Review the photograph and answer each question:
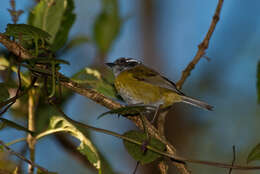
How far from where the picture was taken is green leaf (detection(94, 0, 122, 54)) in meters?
2.81

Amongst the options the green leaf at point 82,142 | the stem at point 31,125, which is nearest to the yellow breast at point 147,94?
the stem at point 31,125

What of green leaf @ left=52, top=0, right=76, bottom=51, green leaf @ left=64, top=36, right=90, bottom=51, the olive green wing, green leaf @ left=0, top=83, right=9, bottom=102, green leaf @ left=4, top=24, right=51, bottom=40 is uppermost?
green leaf @ left=4, top=24, right=51, bottom=40

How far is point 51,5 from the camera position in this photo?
2133 mm

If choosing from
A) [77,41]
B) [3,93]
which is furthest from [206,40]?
[3,93]

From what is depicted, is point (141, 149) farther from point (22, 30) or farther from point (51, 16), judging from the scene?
point (51, 16)

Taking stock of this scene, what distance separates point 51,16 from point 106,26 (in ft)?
2.47

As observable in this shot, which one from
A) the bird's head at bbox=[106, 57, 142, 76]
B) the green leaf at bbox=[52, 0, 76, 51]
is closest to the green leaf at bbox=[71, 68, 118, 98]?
the green leaf at bbox=[52, 0, 76, 51]

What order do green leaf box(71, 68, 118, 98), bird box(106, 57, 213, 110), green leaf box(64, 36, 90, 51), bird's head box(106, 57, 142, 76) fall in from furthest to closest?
bird's head box(106, 57, 142, 76) < bird box(106, 57, 213, 110) < green leaf box(64, 36, 90, 51) < green leaf box(71, 68, 118, 98)

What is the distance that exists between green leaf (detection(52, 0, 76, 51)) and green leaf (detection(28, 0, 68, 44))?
0.10m

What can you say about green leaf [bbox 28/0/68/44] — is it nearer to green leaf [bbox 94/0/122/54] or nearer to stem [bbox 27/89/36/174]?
stem [bbox 27/89/36/174]

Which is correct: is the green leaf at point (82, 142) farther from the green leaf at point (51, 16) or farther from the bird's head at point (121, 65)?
the bird's head at point (121, 65)

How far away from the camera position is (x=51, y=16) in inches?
83.1

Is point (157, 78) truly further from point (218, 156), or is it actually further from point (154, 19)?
point (154, 19)

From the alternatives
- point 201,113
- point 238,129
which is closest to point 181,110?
point 201,113
